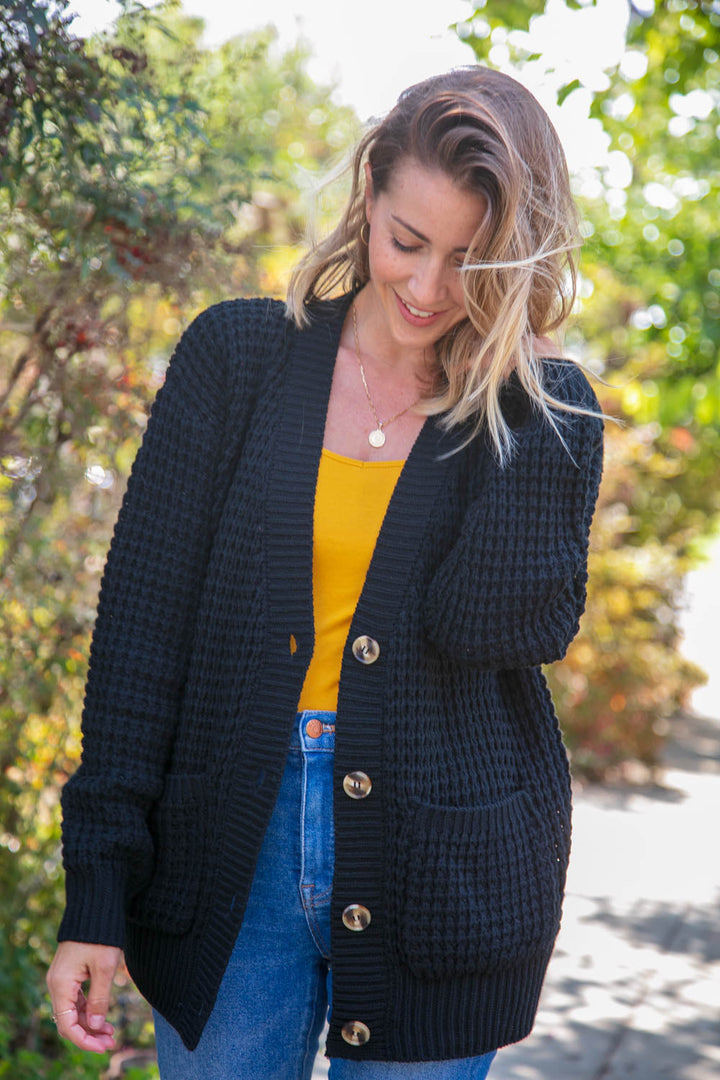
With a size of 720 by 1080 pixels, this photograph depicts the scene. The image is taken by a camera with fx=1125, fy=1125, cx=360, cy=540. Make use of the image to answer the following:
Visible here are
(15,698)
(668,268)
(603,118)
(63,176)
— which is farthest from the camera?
(668,268)

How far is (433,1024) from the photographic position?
1.65m

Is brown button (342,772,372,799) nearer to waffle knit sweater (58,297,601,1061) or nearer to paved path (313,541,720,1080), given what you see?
waffle knit sweater (58,297,601,1061)

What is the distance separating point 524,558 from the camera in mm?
1705

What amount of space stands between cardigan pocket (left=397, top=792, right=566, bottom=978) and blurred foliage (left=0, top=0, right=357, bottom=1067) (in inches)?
48.6

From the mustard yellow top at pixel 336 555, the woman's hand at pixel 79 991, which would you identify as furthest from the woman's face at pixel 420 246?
the woman's hand at pixel 79 991

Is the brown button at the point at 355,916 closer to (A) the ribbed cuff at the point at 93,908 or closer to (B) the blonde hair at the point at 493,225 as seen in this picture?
(A) the ribbed cuff at the point at 93,908

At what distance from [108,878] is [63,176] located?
1574 mm

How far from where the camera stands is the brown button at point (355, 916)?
1620 millimetres

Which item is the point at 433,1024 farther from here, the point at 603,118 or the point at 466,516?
the point at 603,118

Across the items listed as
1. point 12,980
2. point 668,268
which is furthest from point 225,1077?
point 668,268

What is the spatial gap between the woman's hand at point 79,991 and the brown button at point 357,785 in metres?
0.39

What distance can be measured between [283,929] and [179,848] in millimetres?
196

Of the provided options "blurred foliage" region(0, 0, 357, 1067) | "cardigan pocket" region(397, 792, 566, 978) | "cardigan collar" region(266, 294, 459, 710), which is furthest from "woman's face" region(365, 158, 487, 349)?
"cardigan pocket" region(397, 792, 566, 978)

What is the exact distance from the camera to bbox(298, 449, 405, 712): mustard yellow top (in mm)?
1700
